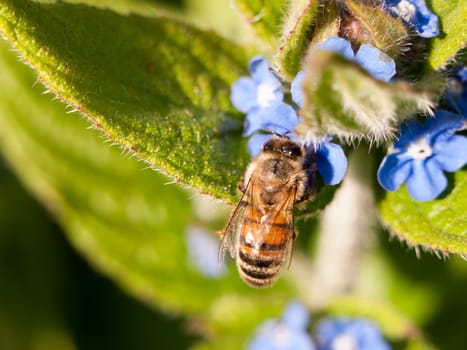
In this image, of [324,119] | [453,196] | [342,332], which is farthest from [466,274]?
[324,119]

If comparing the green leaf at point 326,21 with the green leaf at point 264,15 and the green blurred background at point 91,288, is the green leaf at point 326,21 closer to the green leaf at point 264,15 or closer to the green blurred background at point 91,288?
the green leaf at point 264,15

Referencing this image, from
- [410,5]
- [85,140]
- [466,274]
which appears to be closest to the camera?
[410,5]

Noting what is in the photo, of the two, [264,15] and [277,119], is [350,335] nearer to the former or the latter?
[277,119]

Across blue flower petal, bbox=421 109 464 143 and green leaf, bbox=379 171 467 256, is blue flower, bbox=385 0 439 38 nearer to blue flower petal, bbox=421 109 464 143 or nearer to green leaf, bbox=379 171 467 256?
blue flower petal, bbox=421 109 464 143

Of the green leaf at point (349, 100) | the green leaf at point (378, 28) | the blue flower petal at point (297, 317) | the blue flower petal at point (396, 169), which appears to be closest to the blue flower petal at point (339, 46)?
the green leaf at point (378, 28)

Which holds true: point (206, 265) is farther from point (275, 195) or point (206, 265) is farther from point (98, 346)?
point (275, 195)

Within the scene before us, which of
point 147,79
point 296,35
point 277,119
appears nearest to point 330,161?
point 277,119

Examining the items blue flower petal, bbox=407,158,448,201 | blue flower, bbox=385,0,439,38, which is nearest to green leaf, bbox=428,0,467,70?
blue flower, bbox=385,0,439,38
